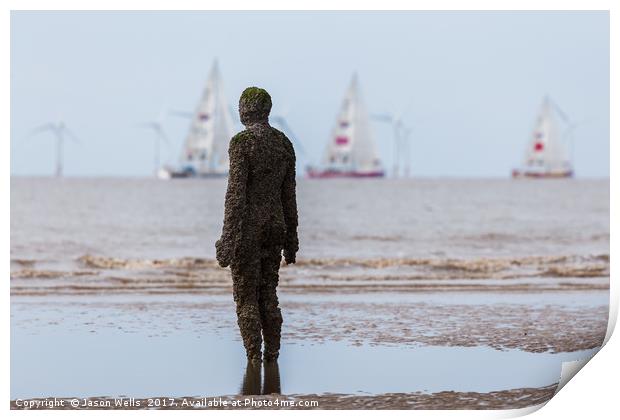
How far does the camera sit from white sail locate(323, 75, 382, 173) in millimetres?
87500

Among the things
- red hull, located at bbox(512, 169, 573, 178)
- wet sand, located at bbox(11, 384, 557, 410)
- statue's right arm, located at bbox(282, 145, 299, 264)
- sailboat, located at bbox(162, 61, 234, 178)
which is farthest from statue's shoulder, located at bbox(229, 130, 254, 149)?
red hull, located at bbox(512, 169, 573, 178)

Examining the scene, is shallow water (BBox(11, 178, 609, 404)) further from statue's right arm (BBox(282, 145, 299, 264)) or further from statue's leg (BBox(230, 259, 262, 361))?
statue's right arm (BBox(282, 145, 299, 264))

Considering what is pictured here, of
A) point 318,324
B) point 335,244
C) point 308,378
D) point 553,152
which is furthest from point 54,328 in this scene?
point 553,152

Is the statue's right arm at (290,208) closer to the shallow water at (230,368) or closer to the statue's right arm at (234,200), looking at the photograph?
the statue's right arm at (234,200)

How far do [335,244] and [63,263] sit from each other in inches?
381

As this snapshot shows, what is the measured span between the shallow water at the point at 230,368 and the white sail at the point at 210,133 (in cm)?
6976

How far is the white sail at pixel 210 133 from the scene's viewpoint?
81688mm

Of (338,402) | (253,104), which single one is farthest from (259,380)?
(253,104)

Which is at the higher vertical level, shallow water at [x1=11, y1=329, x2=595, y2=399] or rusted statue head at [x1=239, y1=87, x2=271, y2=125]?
rusted statue head at [x1=239, y1=87, x2=271, y2=125]

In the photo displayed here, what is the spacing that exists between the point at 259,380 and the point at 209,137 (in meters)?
79.5

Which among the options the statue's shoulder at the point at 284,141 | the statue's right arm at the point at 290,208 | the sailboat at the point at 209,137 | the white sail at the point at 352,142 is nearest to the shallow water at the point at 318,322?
the statue's right arm at the point at 290,208

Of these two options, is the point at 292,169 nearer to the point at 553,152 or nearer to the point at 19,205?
the point at 19,205

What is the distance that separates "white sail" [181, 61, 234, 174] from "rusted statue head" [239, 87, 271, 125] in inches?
2778
